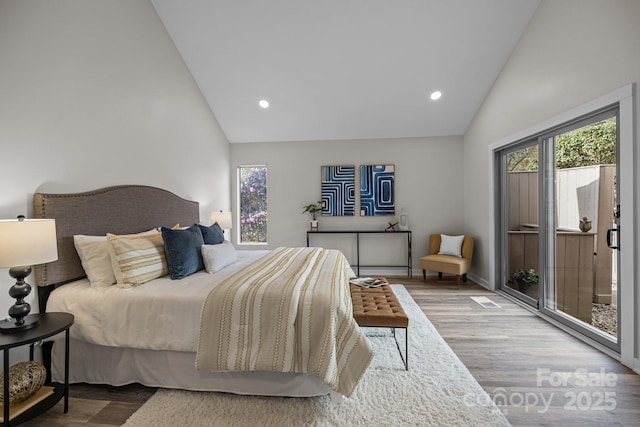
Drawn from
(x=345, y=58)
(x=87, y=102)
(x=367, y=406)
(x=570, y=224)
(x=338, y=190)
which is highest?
(x=345, y=58)

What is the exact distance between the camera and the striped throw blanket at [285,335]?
168 cm

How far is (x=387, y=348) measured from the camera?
249 centimetres

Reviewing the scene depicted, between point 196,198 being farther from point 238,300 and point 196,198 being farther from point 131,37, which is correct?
point 238,300

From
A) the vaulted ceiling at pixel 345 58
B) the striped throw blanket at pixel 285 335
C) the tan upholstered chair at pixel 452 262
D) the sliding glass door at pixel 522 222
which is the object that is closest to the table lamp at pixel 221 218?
the vaulted ceiling at pixel 345 58

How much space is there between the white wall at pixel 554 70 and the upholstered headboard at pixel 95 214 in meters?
4.17

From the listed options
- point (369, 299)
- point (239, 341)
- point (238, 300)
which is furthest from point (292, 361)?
point (369, 299)

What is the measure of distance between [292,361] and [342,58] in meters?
3.58

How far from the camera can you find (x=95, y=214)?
8.02 feet

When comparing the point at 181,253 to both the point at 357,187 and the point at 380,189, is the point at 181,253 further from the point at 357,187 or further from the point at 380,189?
the point at 380,189

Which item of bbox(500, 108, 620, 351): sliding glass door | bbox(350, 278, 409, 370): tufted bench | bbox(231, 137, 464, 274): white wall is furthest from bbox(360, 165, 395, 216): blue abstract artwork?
bbox(350, 278, 409, 370): tufted bench

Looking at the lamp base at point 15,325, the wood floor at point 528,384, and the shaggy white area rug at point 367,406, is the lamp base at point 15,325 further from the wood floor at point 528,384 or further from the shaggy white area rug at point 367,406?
the shaggy white area rug at point 367,406

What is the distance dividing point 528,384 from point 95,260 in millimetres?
3134

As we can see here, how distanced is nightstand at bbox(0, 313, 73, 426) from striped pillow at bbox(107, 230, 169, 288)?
1.24 ft

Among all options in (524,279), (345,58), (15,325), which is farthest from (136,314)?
(524,279)
